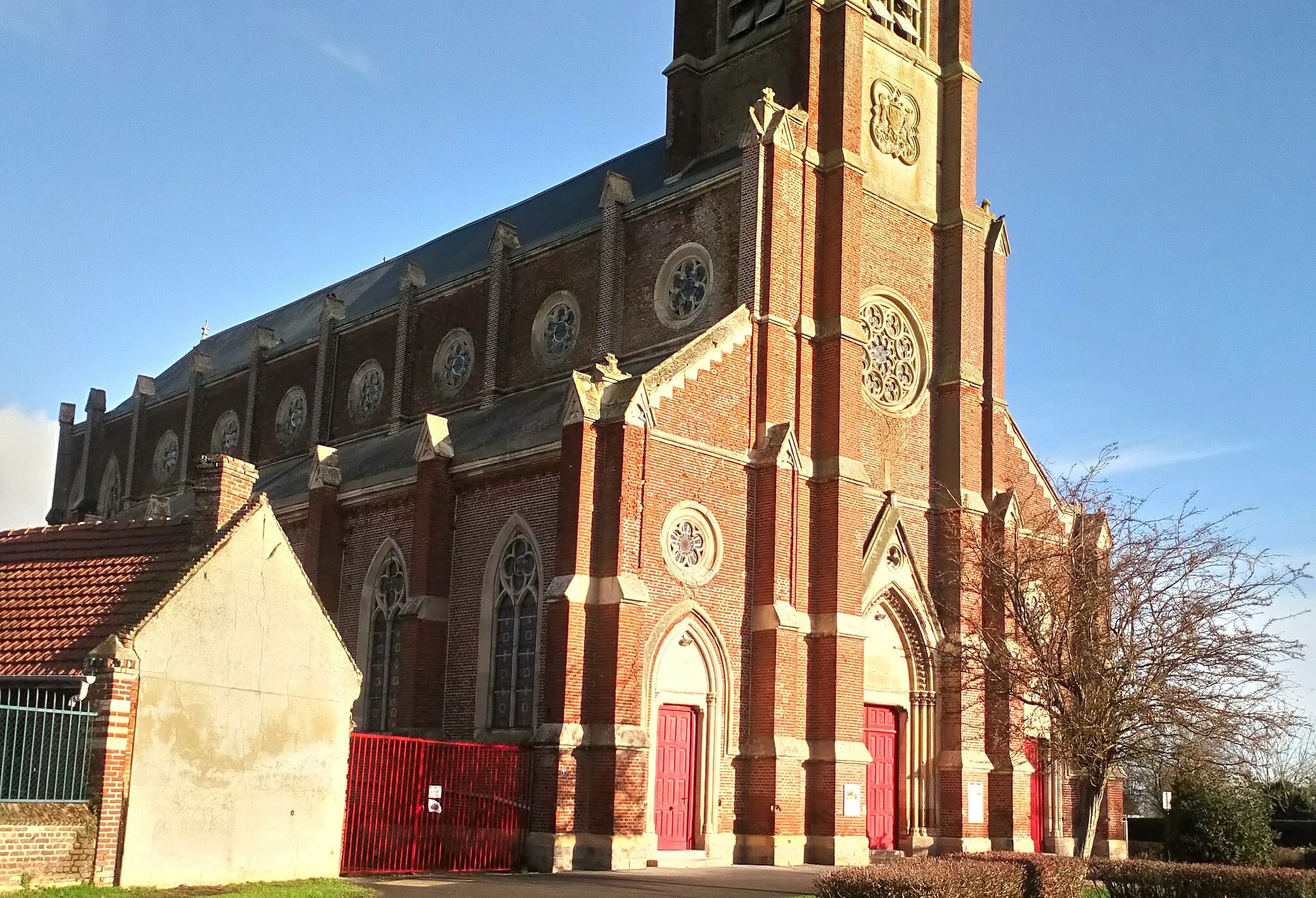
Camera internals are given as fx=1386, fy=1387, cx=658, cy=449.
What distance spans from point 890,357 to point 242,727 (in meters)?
17.6

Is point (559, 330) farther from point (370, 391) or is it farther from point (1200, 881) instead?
point (1200, 881)

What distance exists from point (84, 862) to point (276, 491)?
20.6m

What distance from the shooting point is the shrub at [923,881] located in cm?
1393

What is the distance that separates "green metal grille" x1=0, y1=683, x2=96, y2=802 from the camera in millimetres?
14391

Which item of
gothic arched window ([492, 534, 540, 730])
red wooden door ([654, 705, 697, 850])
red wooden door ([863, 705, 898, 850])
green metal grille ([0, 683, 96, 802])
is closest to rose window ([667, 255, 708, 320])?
gothic arched window ([492, 534, 540, 730])

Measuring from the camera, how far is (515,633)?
26406mm

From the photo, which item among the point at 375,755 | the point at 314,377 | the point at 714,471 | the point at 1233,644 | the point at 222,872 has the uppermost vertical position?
the point at 314,377

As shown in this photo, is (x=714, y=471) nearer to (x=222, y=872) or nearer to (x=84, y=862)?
(x=222, y=872)

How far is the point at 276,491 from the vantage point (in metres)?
34.9

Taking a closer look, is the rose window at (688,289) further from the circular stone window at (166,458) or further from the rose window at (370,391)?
the circular stone window at (166,458)

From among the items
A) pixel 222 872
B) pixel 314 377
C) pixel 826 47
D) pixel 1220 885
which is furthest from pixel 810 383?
pixel 314 377

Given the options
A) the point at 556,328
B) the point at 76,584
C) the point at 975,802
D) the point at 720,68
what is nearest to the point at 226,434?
the point at 556,328

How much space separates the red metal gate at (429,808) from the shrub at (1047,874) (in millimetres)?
8606

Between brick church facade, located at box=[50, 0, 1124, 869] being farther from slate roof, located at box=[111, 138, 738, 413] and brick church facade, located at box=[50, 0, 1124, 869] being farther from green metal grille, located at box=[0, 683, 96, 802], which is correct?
green metal grille, located at box=[0, 683, 96, 802]
